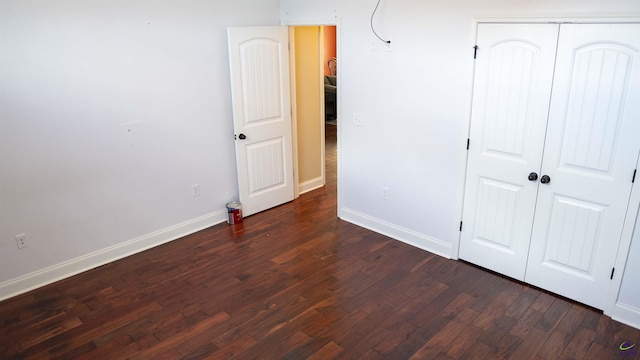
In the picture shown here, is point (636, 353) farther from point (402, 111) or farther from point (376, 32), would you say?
point (376, 32)

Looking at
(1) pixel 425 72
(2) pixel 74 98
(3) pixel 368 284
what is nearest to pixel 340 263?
(3) pixel 368 284

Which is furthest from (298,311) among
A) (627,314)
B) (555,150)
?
(627,314)

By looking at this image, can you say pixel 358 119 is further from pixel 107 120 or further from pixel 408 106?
pixel 107 120

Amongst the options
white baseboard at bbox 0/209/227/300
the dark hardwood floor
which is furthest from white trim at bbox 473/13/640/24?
white baseboard at bbox 0/209/227/300

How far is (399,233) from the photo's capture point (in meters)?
4.53

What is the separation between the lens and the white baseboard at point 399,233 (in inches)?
166

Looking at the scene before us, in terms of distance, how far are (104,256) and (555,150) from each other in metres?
3.76

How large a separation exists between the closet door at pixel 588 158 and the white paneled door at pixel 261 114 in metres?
2.76

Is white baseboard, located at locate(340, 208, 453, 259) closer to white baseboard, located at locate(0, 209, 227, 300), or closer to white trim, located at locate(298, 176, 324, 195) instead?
white trim, located at locate(298, 176, 324, 195)

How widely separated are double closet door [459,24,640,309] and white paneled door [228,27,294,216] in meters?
2.18

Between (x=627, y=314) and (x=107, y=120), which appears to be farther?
(x=107, y=120)

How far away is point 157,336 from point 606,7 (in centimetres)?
357

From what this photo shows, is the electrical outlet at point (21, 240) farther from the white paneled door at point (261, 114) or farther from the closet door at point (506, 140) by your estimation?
the closet door at point (506, 140)

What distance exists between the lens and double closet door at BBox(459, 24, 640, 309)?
9.88ft
